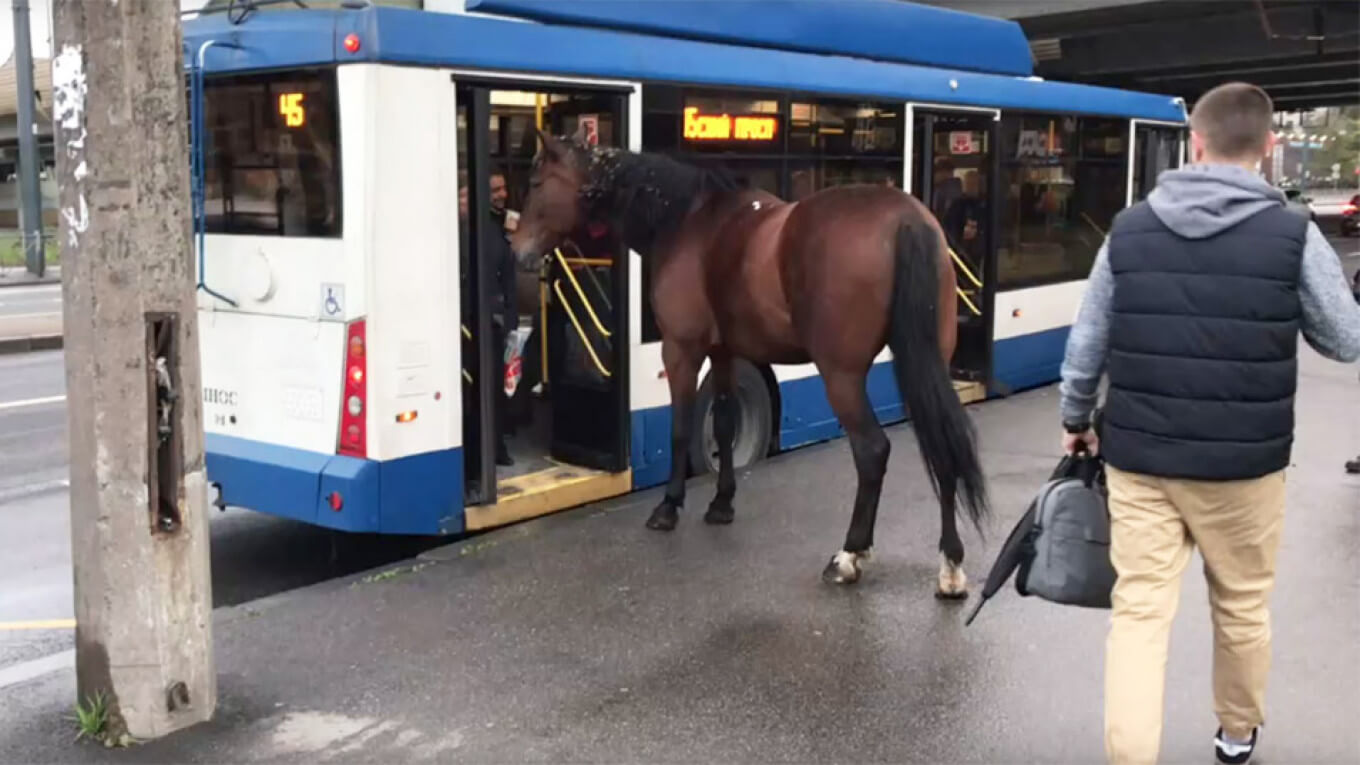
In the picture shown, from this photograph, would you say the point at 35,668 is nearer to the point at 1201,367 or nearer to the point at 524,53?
the point at 524,53

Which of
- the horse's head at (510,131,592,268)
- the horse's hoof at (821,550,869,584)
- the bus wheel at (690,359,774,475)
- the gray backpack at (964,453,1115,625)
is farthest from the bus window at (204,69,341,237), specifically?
the gray backpack at (964,453,1115,625)

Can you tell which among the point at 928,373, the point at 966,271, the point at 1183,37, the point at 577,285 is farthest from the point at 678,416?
the point at 1183,37

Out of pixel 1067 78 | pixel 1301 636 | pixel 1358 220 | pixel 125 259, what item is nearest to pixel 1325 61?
pixel 1067 78

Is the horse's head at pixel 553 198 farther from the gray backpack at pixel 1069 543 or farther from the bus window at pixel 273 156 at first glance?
the gray backpack at pixel 1069 543

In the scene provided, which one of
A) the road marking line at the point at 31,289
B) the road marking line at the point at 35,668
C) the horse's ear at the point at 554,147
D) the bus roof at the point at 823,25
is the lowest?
the road marking line at the point at 35,668

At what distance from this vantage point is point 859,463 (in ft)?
19.8

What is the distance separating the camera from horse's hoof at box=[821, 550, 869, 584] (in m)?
6.00

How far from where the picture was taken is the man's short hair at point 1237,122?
3.56 metres

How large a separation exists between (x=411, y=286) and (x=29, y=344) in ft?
41.0

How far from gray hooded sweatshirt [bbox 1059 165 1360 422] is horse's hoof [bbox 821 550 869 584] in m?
2.52

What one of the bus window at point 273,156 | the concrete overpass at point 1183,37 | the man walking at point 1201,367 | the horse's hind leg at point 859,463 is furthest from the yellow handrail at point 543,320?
the concrete overpass at point 1183,37

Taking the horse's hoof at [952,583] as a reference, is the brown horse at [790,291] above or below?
above

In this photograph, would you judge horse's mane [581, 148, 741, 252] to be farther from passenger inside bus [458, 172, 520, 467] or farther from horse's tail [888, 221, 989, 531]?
horse's tail [888, 221, 989, 531]

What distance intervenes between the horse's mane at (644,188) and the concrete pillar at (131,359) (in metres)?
2.80
